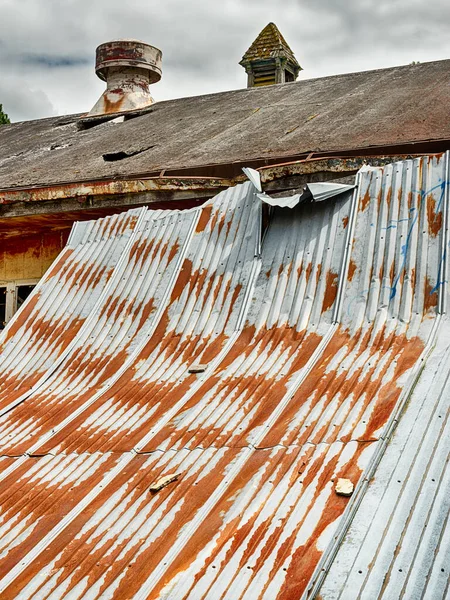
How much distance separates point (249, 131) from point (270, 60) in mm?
9892

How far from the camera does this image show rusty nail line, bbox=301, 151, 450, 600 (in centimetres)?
345

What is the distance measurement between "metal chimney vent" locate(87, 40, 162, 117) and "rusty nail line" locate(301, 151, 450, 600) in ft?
31.6

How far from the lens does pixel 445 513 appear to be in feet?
11.6

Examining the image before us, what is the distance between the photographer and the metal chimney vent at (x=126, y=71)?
14086 millimetres

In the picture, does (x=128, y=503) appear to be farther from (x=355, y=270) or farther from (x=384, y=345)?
(x=355, y=270)

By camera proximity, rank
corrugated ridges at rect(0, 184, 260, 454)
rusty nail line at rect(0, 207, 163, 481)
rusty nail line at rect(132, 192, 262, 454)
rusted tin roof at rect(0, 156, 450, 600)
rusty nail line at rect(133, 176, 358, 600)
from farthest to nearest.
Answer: corrugated ridges at rect(0, 184, 260, 454)
rusty nail line at rect(0, 207, 163, 481)
rusty nail line at rect(132, 192, 262, 454)
rusted tin roof at rect(0, 156, 450, 600)
rusty nail line at rect(133, 176, 358, 600)

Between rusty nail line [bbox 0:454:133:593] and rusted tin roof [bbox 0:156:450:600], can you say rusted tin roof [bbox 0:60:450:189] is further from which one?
A: rusty nail line [bbox 0:454:133:593]

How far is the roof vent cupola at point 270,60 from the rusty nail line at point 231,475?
536 inches

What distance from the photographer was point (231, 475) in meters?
4.39

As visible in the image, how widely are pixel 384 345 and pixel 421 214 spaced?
120cm

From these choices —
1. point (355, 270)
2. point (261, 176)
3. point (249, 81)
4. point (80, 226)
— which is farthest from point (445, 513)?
point (249, 81)

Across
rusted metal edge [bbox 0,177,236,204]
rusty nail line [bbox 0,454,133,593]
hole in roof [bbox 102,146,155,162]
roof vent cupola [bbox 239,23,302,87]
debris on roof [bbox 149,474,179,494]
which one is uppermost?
roof vent cupola [bbox 239,23,302,87]

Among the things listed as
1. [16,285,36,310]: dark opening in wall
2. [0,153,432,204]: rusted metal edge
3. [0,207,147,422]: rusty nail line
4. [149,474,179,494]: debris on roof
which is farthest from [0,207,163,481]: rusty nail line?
[16,285,36,310]: dark opening in wall

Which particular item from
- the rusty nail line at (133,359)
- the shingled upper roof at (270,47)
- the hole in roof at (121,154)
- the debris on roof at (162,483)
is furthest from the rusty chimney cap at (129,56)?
the debris on roof at (162,483)
